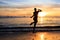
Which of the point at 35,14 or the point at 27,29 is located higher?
the point at 35,14

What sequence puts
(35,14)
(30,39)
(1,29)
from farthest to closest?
(1,29) < (35,14) < (30,39)

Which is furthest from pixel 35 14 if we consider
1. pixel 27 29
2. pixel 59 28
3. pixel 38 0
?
pixel 38 0

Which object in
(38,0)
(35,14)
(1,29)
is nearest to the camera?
(35,14)

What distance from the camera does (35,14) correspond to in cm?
1191

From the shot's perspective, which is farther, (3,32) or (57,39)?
(3,32)

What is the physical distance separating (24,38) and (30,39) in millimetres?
473

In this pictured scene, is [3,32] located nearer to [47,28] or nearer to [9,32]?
[9,32]

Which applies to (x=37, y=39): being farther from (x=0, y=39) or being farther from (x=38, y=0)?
(x=38, y=0)

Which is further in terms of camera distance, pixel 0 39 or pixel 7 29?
pixel 7 29

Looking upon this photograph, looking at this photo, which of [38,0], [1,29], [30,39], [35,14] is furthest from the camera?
[38,0]

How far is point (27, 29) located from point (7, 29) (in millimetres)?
1492

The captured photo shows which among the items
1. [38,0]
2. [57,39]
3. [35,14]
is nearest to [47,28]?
[35,14]

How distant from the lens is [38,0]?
6378 cm

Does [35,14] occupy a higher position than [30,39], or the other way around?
[35,14]
